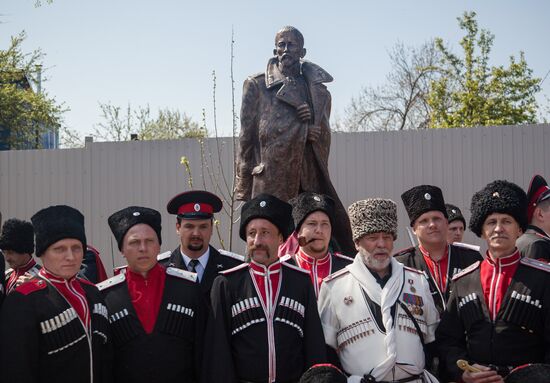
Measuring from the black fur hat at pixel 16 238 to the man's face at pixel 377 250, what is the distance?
10.4ft

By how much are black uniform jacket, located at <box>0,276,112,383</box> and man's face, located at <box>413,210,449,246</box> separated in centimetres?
223

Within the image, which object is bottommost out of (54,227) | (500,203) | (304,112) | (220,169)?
(54,227)

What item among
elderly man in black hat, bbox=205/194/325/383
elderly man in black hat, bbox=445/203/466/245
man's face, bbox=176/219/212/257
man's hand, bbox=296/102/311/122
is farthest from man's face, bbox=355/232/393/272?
elderly man in black hat, bbox=445/203/466/245

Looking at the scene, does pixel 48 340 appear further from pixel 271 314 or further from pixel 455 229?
pixel 455 229

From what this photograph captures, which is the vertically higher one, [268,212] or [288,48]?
[288,48]

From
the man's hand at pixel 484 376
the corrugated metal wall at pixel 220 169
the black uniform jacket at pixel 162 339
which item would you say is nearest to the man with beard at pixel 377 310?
the man's hand at pixel 484 376

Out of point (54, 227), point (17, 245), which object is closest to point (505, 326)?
point (54, 227)

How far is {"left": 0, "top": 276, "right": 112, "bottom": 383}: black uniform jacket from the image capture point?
3322 mm

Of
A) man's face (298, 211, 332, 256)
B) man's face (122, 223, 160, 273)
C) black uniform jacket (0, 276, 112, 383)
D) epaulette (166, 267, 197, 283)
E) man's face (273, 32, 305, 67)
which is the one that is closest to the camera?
black uniform jacket (0, 276, 112, 383)

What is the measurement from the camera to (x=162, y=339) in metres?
3.82

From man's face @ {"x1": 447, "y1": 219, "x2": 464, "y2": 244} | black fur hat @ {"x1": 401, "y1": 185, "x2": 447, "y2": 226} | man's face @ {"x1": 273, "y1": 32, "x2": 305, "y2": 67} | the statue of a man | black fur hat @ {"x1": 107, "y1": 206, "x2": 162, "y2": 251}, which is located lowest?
man's face @ {"x1": 447, "y1": 219, "x2": 464, "y2": 244}

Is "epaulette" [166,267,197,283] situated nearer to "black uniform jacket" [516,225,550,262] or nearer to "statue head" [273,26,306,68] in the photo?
"black uniform jacket" [516,225,550,262]

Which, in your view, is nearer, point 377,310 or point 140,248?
point 377,310

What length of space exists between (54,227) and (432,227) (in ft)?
8.16
